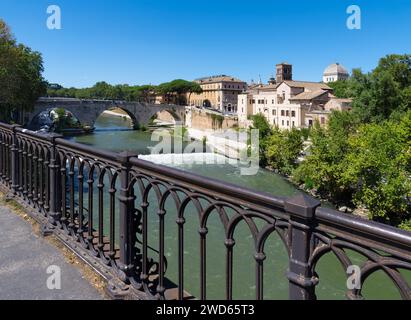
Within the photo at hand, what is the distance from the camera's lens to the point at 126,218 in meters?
2.79

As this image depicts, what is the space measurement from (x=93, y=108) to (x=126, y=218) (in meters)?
55.9

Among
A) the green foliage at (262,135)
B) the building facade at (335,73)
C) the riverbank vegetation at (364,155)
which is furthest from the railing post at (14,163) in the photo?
the building facade at (335,73)

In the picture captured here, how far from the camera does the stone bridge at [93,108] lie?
4958 cm

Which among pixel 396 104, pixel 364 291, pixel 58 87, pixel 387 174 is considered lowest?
pixel 364 291

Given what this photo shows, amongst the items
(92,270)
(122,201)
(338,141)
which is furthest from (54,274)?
(338,141)

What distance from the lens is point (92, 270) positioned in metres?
3.03

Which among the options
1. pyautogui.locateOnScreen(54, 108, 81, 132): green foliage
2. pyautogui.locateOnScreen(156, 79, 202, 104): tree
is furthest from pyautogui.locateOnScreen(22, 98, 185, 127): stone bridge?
pyautogui.locateOnScreen(156, 79, 202, 104): tree

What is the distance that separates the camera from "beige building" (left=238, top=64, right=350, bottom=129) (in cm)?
4709

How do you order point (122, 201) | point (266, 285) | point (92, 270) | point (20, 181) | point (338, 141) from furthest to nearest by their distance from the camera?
point (338, 141) < point (266, 285) < point (20, 181) < point (92, 270) < point (122, 201)

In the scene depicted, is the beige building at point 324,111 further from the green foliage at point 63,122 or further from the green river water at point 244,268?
the green river water at point 244,268

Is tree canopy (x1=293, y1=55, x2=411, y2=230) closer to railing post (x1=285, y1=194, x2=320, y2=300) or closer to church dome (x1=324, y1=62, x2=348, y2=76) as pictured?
railing post (x1=285, y1=194, x2=320, y2=300)

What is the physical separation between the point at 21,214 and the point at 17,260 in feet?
4.21

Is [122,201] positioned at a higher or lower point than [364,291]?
higher
